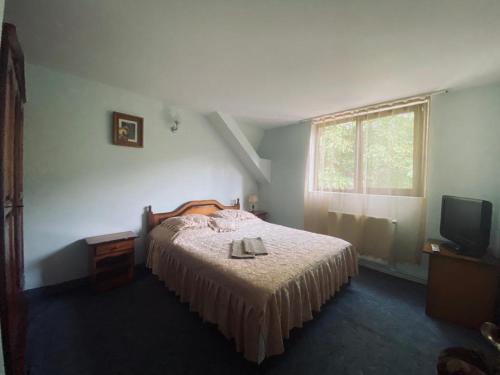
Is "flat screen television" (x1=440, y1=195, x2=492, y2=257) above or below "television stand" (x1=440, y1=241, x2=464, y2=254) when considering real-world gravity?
above

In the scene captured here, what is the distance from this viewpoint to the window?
8.52ft

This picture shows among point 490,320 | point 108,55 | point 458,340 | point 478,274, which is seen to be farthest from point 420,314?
point 108,55

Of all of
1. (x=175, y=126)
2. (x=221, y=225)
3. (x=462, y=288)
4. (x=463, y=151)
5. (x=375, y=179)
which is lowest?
(x=462, y=288)

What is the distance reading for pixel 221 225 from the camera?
9.47ft

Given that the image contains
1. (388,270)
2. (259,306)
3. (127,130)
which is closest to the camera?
(259,306)

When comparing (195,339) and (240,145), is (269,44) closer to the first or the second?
(240,145)

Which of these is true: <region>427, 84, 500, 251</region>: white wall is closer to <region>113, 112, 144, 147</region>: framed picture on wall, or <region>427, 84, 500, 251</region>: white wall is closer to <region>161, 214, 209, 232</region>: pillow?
<region>161, 214, 209, 232</region>: pillow

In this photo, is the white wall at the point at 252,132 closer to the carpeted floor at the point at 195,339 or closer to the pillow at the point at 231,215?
the pillow at the point at 231,215

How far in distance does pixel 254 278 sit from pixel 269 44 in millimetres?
1850

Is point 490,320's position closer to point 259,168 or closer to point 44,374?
point 259,168

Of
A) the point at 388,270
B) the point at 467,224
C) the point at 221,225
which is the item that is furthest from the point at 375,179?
the point at 221,225

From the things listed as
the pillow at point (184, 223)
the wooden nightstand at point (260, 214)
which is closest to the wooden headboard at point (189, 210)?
the pillow at point (184, 223)

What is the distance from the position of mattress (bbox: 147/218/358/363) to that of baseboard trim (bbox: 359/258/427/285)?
0.84 metres

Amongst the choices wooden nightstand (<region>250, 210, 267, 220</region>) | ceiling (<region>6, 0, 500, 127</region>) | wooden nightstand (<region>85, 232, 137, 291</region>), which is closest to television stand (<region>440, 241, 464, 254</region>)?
ceiling (<region>6, 0, 500, 127</region>)
